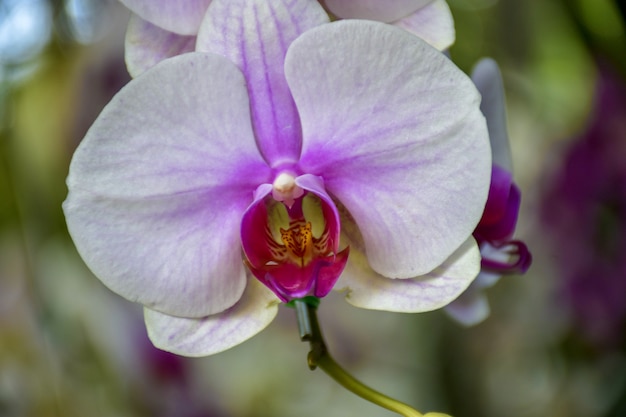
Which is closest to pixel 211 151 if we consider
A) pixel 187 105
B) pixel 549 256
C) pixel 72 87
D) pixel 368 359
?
pixel 187 105

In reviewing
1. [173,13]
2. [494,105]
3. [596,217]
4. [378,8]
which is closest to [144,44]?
[173,13]

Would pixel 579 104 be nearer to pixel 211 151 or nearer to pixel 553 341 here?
pixel 553 341

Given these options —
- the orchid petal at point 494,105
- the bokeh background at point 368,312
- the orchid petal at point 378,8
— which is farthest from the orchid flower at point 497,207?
the bokeh background at point 368,312

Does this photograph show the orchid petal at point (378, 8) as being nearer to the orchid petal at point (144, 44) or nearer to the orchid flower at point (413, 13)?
the orchid flower at point (413, 13)

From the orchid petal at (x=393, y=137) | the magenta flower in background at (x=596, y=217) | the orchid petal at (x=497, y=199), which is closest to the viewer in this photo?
the orchid petal at (x=393, y=137)

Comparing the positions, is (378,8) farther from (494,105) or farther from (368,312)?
(368,312)

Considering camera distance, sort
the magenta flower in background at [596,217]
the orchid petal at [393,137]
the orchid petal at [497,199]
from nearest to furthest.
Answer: the orchid petal at [393,137] → the orchid petal at [497,199] → the magenta flower in background at [596,217]
